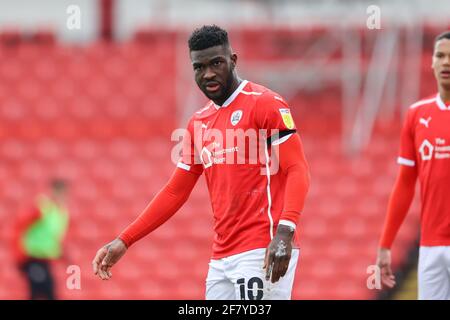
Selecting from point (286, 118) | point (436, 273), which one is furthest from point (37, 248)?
point (286, 118)

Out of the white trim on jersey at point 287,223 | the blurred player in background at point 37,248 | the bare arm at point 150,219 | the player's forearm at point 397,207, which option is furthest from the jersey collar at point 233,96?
the blurred player in background at point 37,248

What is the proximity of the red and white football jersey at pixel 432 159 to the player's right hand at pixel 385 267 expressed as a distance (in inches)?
11.7

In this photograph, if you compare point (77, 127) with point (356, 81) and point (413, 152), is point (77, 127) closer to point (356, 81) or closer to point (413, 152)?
point (356, 81)

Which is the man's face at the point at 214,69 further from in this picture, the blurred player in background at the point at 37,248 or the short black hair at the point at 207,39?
the blurred player in background at the point at 37,248

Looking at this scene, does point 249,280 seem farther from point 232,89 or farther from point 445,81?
point 445,81

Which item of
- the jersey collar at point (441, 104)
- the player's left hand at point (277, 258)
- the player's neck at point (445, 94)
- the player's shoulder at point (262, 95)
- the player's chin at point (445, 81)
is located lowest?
the player's left hand at point (277, 258)

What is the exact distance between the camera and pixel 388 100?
578 inches

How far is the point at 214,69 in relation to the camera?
521 centimetres

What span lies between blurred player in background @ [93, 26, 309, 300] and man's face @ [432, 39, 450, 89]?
1289mm

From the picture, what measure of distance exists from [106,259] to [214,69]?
116 cm

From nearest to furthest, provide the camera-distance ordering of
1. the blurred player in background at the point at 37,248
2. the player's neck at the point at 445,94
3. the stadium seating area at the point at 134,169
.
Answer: the player's neck at the point at 445,94
the blurred player in background at the point at 37,248
the stadium seating area at the point at 134,169

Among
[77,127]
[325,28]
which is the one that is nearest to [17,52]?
[77,127]

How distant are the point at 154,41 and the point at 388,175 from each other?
202 inches

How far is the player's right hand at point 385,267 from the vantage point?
6.27 meters
